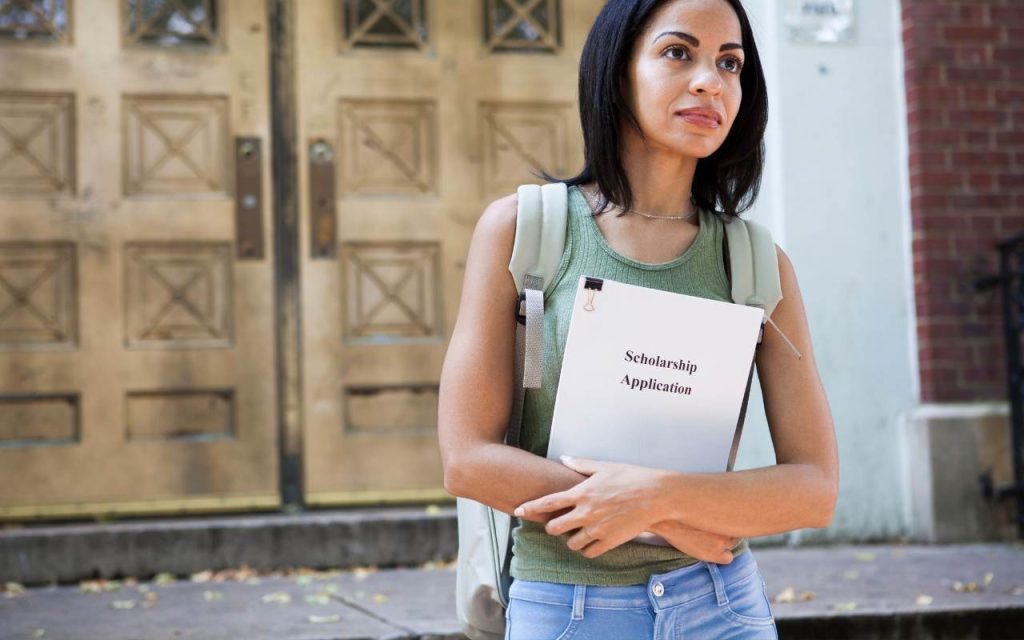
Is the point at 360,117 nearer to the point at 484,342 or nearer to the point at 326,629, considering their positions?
the point at 326,629

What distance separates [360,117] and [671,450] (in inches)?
157

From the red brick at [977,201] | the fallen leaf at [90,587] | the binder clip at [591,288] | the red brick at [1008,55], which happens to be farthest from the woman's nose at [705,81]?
the red brick at [1008,55]

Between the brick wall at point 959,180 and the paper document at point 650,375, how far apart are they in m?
3.96

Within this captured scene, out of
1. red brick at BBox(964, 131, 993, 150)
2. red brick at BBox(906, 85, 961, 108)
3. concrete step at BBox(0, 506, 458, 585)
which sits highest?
red brick at BBox(906, 85, 961, 108)

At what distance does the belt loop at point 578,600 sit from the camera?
164 cm

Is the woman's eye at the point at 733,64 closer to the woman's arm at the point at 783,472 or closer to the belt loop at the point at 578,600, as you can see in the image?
the woman's arm at the point at 783,472

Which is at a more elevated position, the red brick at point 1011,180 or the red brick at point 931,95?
the red brick at point 931,95

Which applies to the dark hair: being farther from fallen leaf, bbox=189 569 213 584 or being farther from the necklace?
fallen leaf, bbox=189 569 213 584

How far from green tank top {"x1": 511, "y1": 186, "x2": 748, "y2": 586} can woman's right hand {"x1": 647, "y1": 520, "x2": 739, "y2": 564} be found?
0.04 metres

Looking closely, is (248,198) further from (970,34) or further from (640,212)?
(640,212)

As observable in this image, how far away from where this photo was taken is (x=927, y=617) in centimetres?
395

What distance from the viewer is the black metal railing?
5.29 metres

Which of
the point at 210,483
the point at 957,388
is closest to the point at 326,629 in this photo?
the point at 210,483

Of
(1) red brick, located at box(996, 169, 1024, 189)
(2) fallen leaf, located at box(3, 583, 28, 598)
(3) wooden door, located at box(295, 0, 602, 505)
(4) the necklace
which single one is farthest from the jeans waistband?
(1) red brick, located at box(996, 169, 1024, 189)
